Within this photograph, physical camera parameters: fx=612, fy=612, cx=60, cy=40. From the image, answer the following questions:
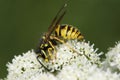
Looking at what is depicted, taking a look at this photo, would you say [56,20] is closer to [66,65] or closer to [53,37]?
[53,37]

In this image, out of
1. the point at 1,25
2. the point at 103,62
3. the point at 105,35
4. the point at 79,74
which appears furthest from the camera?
the point at 1,25

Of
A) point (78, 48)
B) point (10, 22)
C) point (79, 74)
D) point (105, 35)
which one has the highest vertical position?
point (10, 22)

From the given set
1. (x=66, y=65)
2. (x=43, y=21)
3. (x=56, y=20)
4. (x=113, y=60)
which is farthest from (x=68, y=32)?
(x=43, y=21)

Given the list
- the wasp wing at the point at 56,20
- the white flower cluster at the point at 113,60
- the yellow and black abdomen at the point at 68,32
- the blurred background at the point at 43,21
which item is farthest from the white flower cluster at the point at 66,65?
the blurred background at the point at 43,21

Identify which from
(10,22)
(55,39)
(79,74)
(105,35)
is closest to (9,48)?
(10,22)

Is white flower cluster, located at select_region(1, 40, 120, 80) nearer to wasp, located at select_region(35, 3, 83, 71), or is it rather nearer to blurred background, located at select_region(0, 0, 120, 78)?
wasp, located at select_region(35, 3, 83, 71)

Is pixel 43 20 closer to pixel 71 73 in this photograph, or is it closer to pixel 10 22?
pixel 10 22

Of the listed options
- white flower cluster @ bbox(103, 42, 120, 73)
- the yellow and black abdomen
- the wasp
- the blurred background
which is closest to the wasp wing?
the wasp
